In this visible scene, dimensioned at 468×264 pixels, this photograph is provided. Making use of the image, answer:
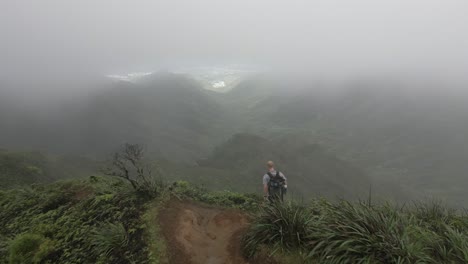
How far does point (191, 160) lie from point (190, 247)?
139 meters

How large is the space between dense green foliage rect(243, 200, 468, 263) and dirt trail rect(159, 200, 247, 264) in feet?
2.87

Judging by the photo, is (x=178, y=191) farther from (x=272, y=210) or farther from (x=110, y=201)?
(x=272, y=210)

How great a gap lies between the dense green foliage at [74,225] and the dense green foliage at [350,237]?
344 cm

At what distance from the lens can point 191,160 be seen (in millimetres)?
145375

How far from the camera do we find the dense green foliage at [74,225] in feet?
26.4

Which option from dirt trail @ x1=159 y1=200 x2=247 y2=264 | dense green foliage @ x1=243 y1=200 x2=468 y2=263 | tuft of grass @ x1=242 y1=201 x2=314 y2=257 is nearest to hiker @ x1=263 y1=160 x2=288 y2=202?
dirt trail @ x1=159 y1=200 x2=247 y2=264

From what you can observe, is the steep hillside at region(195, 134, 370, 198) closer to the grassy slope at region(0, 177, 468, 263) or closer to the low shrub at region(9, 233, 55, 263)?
the grassy slope at region(0, 177, 468, 263)

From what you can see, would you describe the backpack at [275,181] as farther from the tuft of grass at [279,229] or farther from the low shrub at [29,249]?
the low shrub at [29,249]

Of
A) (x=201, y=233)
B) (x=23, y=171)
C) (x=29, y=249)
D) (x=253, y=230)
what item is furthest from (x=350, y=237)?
(x=23, y=171)

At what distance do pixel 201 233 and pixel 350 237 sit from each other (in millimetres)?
4717

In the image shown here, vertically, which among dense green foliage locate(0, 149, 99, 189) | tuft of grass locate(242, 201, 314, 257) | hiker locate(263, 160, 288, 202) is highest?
tuft of grass locate(242, 201, 314, 257)

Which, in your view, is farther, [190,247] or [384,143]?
[384,143]

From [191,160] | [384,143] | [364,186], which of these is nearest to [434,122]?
[384,143]

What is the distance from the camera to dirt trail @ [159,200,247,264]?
796 centimetres
